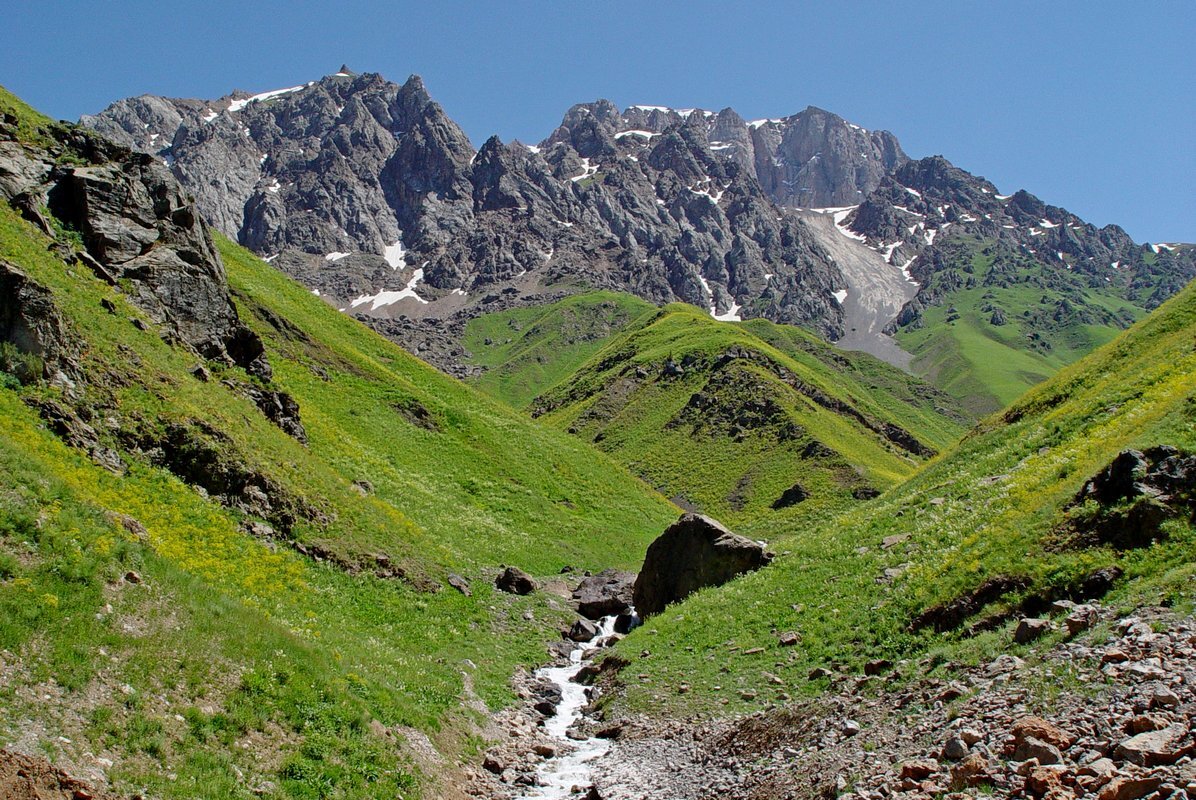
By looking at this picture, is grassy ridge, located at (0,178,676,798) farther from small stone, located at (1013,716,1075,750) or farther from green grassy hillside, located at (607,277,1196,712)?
small stone, located at (1013,716,1075,750)

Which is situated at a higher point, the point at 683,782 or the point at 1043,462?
the point at 1043,462

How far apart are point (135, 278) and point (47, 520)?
26.9 m

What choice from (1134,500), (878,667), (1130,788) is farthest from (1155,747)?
(1134,500)

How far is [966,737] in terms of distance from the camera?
13.8 metres

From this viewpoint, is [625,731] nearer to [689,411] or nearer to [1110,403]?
[1110,403]

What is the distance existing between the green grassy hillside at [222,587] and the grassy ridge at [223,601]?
6 cm

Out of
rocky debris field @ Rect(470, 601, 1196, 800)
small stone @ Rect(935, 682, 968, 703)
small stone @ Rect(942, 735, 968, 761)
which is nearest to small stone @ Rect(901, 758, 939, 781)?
rocky debris field @ Rect(470, 601, 1196, 800)

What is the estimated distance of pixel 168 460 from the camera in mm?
27094

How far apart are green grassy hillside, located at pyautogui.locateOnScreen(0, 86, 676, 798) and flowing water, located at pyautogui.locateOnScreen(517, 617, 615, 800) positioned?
1.94 m

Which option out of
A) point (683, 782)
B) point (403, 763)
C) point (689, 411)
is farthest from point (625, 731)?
point (689, 411)

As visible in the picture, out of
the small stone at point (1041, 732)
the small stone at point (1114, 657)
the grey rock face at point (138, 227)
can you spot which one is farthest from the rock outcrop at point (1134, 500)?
the grey rock face at point (138, 227)

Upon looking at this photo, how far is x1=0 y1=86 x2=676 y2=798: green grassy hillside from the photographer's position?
13.9 metres

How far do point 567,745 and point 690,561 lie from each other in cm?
1671

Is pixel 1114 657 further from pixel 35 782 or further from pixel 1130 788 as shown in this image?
pixel 35 782
